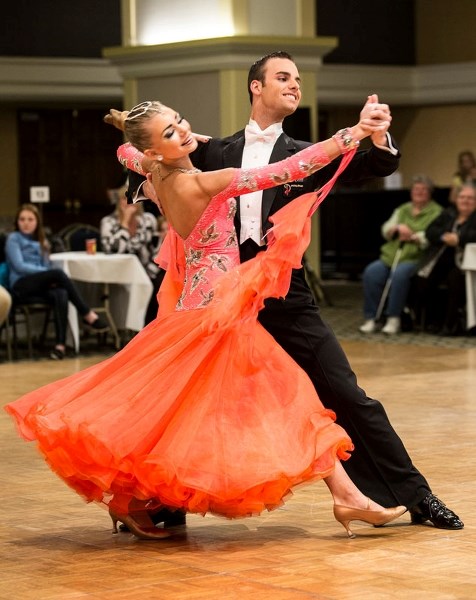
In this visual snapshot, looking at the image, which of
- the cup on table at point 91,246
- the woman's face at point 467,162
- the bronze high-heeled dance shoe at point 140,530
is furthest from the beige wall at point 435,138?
the bronze high-heeled dance shoe at point 140,530

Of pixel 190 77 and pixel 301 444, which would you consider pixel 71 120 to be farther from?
pixel 301 444

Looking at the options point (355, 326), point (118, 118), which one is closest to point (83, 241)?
point (355, 326)

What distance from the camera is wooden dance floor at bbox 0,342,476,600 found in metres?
3.38

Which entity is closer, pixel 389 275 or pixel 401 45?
pixel 389 275

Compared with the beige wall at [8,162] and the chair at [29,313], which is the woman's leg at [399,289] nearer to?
the chair at [29,313]

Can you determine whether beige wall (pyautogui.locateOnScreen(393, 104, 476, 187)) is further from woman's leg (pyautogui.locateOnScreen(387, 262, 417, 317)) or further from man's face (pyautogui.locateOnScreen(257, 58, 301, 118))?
man's face (pyautogui.locateOnScreen(257, 58, 301, 118))

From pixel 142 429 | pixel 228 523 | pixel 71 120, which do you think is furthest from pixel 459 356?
pixel 71 120

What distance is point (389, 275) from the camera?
11.0 meters

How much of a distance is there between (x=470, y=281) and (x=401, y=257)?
0.82 meters

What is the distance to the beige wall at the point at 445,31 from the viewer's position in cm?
1783

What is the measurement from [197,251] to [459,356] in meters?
5.38

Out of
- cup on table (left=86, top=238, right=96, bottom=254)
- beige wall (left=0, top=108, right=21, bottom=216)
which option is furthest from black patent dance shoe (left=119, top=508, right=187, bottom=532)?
beige wall (left=0, top=108, right=21, bottom=216)

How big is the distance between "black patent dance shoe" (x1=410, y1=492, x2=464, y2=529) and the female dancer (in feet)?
0.57

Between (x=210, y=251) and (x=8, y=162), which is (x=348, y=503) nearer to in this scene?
(x=210, y=251)
